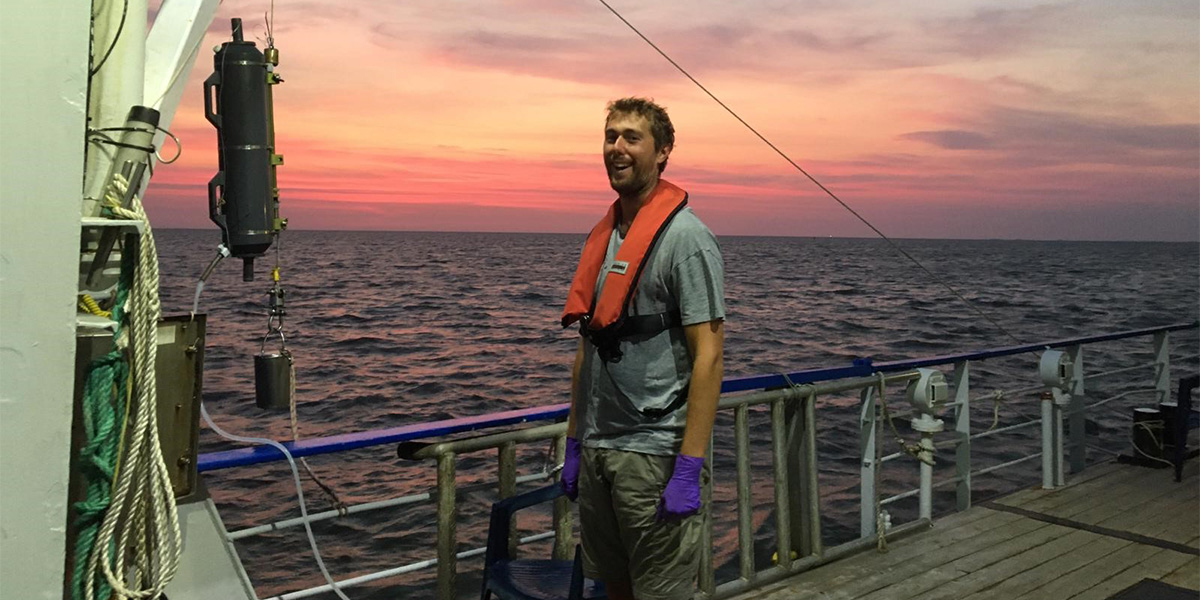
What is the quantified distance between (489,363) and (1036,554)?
24.3 metres

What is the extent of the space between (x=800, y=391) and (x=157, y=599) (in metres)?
3.14

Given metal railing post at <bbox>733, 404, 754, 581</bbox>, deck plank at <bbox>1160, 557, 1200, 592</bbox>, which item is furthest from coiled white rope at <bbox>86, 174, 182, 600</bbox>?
deck plank at <bbox>1160, 557, 1200, 592</bbox>

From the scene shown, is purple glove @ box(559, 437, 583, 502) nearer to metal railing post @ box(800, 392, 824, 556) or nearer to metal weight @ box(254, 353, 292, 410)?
metal railing post @ box(800, 392, 824, 556)

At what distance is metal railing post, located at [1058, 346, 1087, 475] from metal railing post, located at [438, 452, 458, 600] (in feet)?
15.7

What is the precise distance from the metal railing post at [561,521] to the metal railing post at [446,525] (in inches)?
18.7

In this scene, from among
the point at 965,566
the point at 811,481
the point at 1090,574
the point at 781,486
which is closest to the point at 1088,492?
the point at 1090,574

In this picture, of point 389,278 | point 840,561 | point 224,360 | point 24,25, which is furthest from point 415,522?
point 389,278

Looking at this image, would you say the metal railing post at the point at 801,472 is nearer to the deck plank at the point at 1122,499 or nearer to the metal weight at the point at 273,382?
the deck plank at the point at 1122,499

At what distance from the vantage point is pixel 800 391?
4.60 metres

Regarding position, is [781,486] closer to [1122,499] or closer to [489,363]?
[1122,499]

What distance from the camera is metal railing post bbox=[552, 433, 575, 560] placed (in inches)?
151

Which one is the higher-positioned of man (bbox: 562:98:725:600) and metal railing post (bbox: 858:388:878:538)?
man (bbox: 562:98:725:600)

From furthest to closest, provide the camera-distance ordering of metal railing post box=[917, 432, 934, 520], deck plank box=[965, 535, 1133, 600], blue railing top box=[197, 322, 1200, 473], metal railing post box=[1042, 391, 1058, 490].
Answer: metal railing post box=[1042, 391, 1058, 490] < metal railing post box=[917, 432, 934, 520] < deck plank box=[965, 535, 1133, 600] < blue railing top box=[197, 322, 1200, 473]

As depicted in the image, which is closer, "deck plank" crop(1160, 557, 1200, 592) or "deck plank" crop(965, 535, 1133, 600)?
"deck plank" crop(965, 535, 1133, 600)
